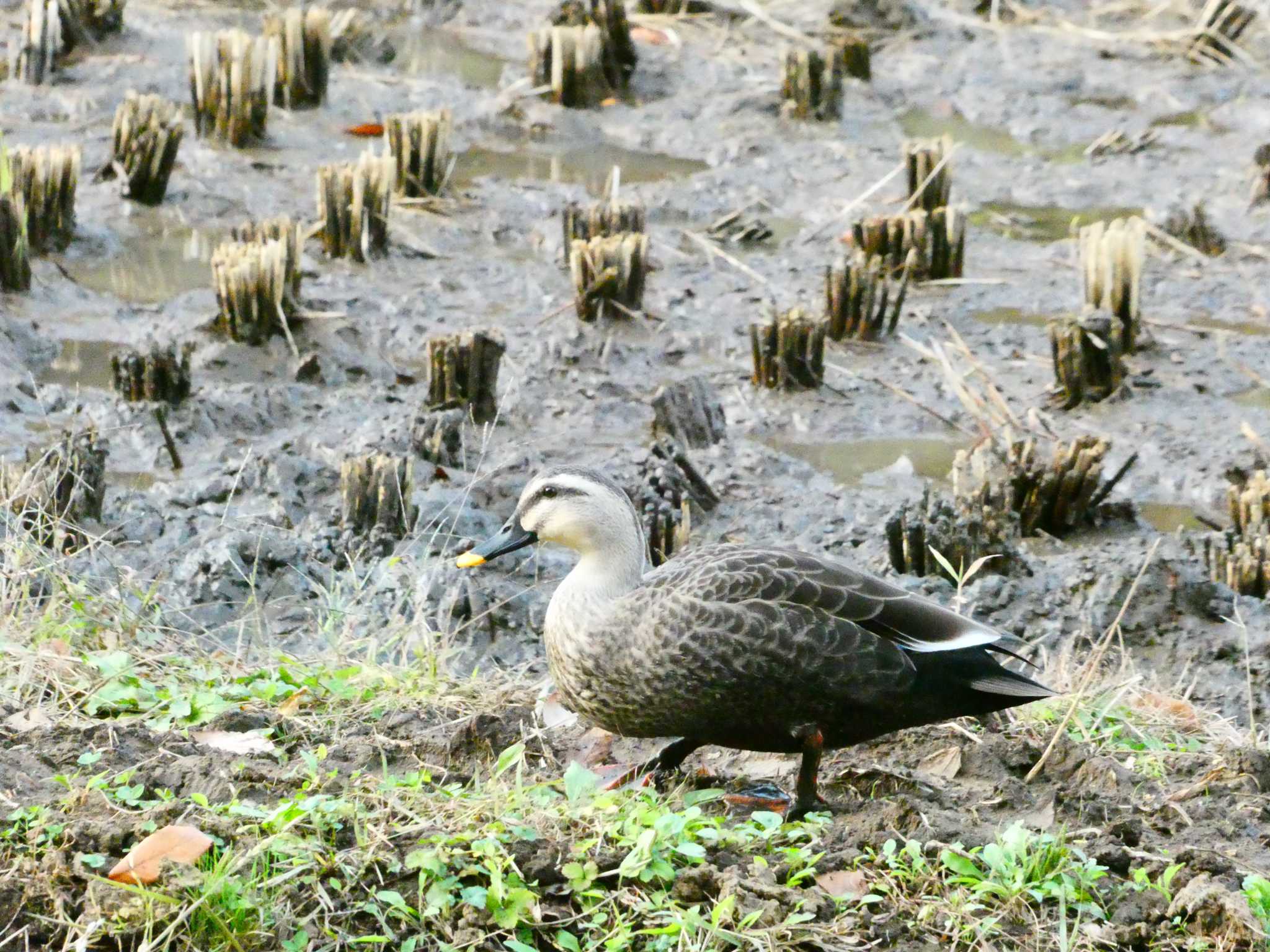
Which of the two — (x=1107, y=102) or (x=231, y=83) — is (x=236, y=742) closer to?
(x=231, y=83)

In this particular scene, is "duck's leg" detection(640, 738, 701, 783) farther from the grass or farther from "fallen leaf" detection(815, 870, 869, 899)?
"fallen leaf" detection(815, 870, 869, 899)

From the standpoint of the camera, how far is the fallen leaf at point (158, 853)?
301 cm

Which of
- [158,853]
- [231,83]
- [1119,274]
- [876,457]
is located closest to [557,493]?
[158,853]

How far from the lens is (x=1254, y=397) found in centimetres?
783

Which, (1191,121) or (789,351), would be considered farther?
(1191,121)

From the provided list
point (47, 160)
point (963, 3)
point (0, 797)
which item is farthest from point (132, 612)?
point (963, 3)

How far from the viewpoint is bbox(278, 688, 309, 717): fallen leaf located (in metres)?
4.17

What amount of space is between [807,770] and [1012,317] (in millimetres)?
5382

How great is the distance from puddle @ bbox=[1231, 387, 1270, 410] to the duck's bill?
14.8 ft

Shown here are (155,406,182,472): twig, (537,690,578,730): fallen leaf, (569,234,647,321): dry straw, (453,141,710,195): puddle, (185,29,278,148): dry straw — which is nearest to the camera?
(537,690,578,730): fallen leaf

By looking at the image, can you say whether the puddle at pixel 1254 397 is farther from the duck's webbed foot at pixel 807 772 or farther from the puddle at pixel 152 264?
the puddle at pixel 152 264

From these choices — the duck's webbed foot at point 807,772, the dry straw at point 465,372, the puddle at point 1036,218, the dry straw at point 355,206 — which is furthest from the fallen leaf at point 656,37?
the duck's webbed foot at point 807,772

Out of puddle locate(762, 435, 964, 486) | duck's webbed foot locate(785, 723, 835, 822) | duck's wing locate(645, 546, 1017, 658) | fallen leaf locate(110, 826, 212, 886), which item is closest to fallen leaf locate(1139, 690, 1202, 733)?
duck's wing locate(645, 546, 1017, 658)

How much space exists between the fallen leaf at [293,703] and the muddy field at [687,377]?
61 mm
